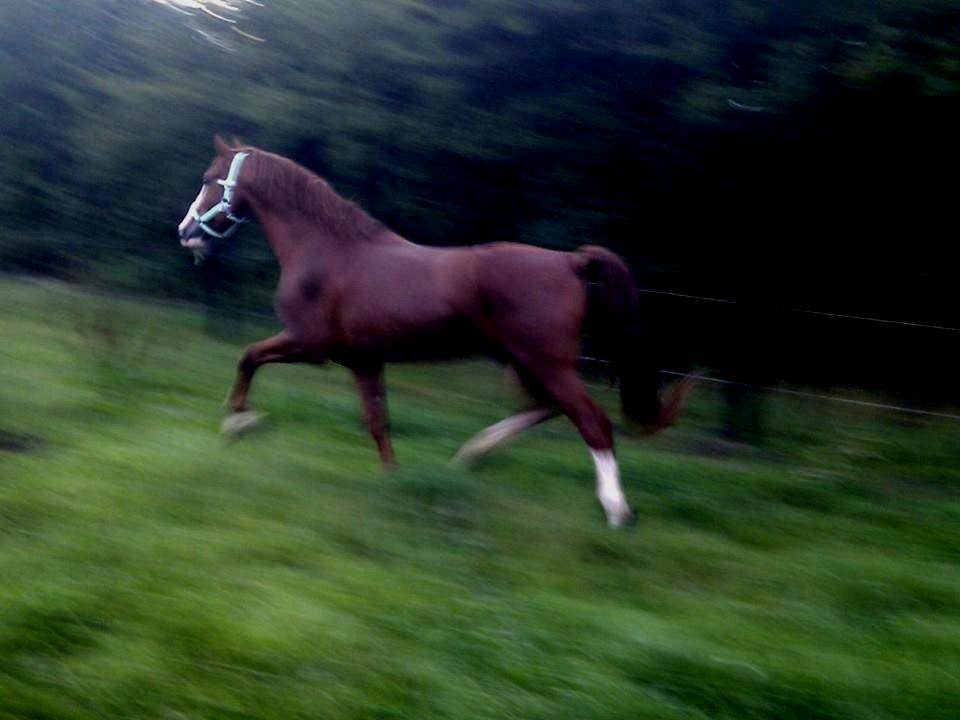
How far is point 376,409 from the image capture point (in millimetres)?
7297

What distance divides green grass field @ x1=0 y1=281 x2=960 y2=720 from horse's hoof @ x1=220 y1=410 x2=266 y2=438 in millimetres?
102

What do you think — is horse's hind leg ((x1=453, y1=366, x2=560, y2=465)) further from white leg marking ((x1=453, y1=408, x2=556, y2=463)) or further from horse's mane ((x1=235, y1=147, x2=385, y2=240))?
horse's mane ((x1=235, y1=147, x2=385, y2=240))

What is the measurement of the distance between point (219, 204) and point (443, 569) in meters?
3.71

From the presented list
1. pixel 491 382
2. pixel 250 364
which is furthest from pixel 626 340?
pixel 491 382

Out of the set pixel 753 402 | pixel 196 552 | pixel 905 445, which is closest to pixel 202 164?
pixel 753 402

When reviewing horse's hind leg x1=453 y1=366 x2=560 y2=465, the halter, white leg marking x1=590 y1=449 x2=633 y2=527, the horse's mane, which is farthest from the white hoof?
the halter

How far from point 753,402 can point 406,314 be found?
3320 mm

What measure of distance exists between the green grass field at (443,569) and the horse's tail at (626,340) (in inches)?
19.0

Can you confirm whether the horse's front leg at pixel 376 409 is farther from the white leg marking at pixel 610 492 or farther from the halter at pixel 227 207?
the halter at pixel 227 207

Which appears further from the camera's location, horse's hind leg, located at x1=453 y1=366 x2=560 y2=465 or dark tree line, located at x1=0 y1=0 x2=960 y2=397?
dark tree line, located at x1=0 y1=0 x2=960 y2=397

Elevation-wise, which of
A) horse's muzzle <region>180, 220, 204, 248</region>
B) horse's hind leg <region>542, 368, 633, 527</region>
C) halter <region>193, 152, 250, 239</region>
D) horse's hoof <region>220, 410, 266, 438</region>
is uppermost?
halter <region>193, 152, 250, 239</region>

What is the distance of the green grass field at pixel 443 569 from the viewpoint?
405 centimetres

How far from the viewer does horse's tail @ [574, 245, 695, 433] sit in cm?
683

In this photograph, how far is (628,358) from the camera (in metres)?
7.03
